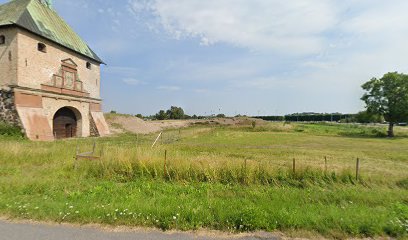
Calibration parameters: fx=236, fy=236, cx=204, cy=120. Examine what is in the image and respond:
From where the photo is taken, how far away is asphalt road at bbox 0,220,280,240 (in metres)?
3.82

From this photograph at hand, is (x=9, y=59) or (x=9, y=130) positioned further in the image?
(x=9, y=59)

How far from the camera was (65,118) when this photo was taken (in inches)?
1035

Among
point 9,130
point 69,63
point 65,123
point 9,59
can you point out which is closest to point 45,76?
point 9,59

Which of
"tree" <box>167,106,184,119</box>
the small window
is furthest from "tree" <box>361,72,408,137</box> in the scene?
"tree" <box>167,106,184,119</box>

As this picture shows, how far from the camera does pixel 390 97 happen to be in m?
40.2

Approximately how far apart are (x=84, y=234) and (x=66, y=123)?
2622 centimetres

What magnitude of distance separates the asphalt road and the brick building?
19138mm

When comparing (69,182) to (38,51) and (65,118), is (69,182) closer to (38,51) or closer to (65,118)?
(38,51)

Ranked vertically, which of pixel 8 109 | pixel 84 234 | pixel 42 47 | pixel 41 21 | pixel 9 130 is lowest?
pixel 84 234

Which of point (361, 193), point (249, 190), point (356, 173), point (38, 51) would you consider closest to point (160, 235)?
point (249, 190)

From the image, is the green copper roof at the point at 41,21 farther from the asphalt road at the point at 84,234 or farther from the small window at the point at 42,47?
the asphalt road at the point at 84,234

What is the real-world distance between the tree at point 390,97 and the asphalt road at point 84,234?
4722cm

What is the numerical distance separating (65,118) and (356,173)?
1092 inches

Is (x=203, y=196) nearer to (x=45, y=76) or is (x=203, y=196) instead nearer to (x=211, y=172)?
(x=211, y=172)
